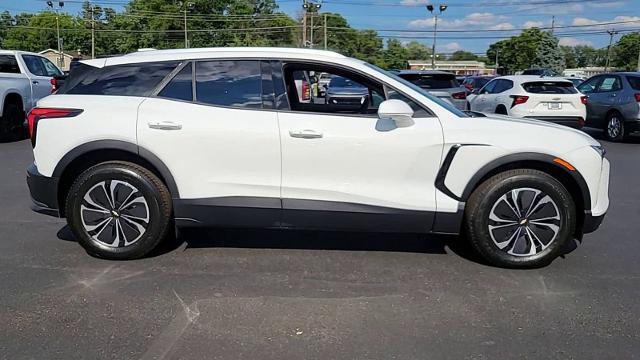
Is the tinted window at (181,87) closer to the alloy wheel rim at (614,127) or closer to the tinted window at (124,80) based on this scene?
the tinted window at (124,80)

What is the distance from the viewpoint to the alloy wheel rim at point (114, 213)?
4.37m

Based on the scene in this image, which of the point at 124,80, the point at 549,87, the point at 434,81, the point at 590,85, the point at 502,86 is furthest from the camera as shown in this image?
the point at 590,85

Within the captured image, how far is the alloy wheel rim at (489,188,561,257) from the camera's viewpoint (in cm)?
423

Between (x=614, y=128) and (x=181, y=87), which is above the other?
(x=181, y=87)

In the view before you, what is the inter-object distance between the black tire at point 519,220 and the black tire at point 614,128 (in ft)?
31.8

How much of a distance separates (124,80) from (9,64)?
932cm

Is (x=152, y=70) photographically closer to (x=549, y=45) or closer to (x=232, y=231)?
(x=232, y=231)

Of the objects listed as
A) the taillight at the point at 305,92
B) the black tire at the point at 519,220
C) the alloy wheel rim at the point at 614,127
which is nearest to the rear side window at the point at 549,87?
the alloy wheel rim at the point at 614,127

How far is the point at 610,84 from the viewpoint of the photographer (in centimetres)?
1341

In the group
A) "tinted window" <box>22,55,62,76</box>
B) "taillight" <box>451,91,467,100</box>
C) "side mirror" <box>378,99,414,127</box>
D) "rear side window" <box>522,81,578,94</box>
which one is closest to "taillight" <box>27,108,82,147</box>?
"side mirror" <box>378,99,414,127</box>

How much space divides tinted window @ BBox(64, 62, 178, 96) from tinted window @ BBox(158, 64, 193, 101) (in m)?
0.09

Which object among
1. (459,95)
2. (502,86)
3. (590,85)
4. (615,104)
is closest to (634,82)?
(615,104)

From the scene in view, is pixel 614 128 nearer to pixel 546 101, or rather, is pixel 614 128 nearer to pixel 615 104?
pixel 615 104

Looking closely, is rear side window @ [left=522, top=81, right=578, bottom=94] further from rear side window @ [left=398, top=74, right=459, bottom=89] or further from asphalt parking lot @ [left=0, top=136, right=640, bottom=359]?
asphalt parking lot @ [left=0, top=136, right=640, bottom=359]
